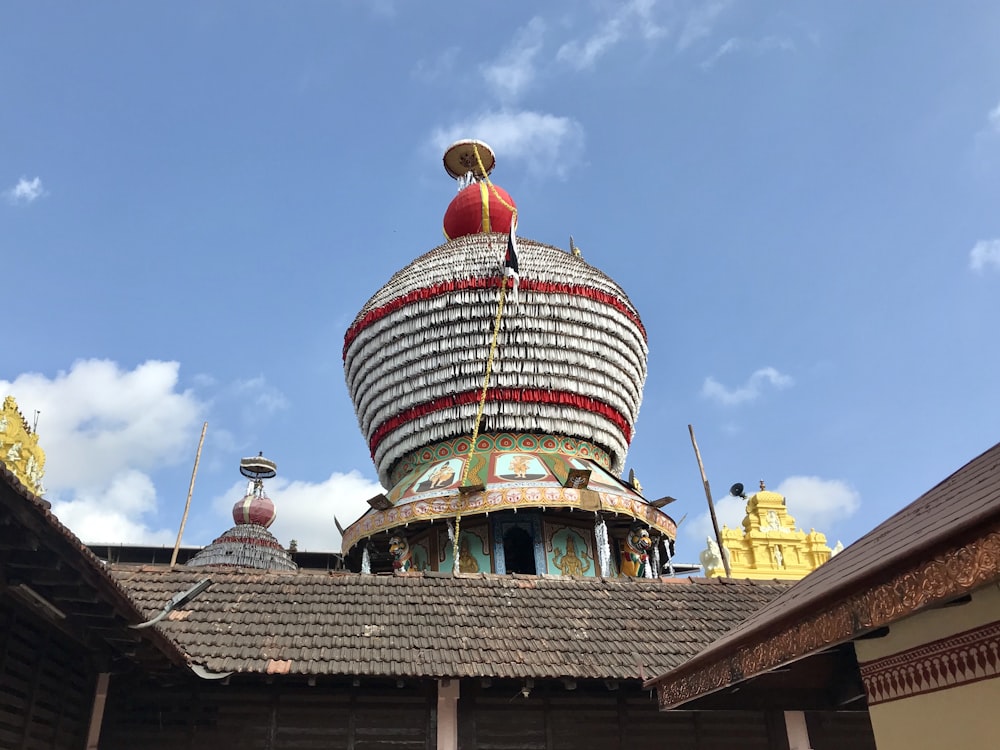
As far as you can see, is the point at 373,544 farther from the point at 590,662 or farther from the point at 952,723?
the point at 952,723

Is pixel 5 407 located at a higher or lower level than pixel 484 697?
higher

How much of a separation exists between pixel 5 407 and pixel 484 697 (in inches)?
968

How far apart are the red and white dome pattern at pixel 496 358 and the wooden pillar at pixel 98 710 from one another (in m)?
10.3

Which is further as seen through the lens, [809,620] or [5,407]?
[5,407]

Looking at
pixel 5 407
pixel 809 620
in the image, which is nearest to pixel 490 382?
pixel 809 620

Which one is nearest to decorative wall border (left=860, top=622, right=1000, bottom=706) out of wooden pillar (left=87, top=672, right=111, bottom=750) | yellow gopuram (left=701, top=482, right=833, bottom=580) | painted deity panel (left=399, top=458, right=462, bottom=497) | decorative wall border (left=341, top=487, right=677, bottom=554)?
wooden pillar (left=87, top=672, right=111, bottom=750)

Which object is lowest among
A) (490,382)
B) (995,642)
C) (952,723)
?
(952,723)

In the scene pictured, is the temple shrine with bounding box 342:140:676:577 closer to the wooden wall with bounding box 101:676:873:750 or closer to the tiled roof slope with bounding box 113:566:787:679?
the tiled roof slope with bounding box 113:566:787:679

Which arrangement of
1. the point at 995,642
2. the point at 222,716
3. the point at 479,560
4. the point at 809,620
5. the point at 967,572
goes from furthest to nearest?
the point at 479,560 < the point at 222,716 < the point at 809,620 < the point at 995,642 < the point at 967,572

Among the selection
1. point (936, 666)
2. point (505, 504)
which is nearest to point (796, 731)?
point (936, 666)

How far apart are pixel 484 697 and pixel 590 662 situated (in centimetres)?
122

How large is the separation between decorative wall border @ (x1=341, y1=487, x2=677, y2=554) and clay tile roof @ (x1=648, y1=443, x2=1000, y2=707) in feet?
32.3

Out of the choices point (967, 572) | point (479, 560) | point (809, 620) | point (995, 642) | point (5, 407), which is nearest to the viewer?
point (967, 572)

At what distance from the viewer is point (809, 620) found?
4551mm
